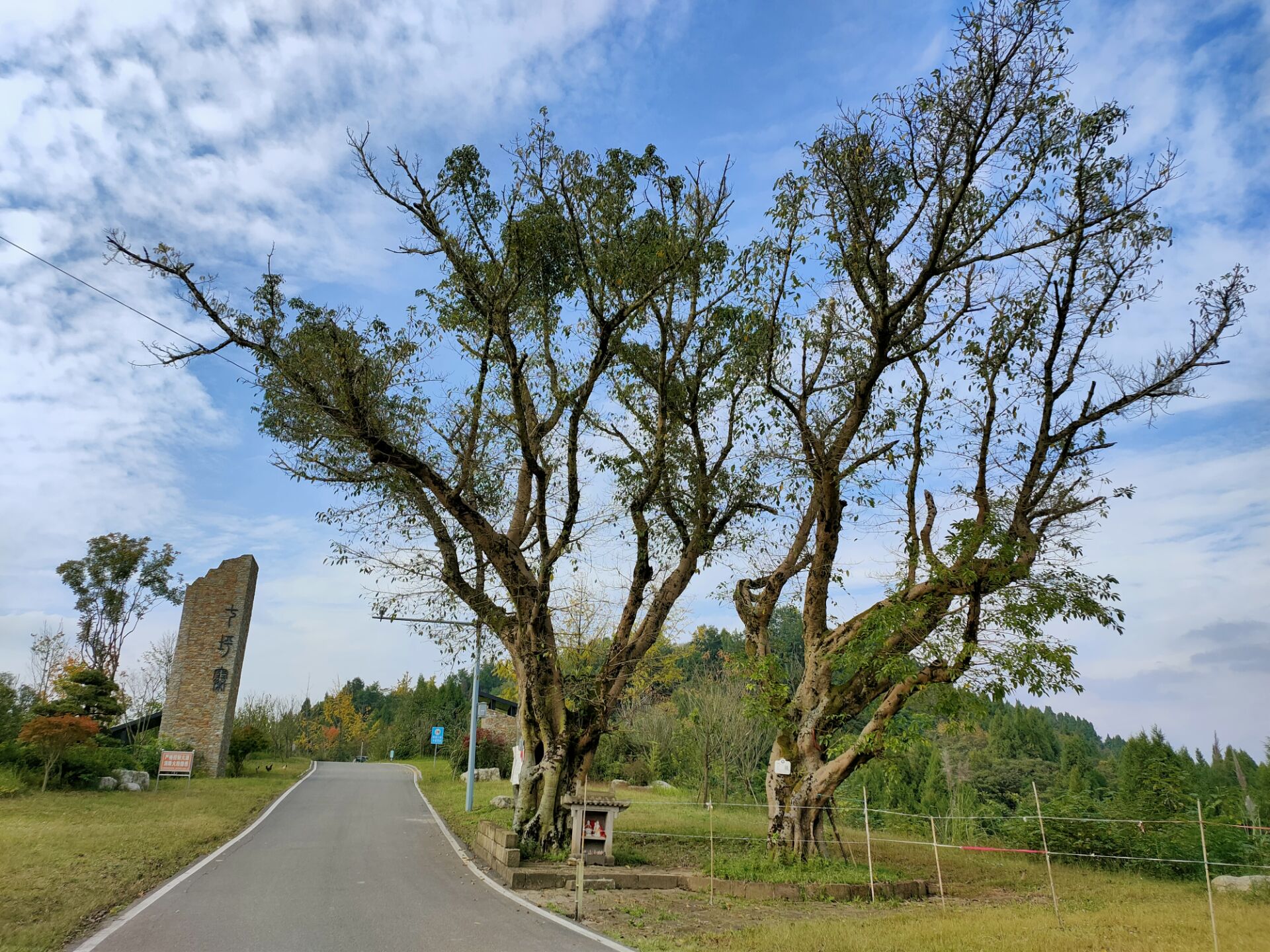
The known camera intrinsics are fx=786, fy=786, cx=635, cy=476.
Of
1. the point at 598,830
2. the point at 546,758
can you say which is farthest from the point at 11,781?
the point at 598,830

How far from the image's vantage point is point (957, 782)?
1281 inches

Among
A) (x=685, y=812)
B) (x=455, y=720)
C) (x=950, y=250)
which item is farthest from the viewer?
(x=455, y=720)

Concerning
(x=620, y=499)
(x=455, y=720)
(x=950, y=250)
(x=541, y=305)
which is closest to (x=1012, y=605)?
(x=950, y=250)

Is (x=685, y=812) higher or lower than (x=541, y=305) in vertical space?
lower

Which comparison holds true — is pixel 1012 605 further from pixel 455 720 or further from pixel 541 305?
pixel 455 720

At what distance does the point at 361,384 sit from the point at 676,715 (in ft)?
78.3

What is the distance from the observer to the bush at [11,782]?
17.5m

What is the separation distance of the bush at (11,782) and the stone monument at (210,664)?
8455 mm

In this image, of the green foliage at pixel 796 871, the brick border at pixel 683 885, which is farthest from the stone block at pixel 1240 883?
the green foliage at pixel 796 871

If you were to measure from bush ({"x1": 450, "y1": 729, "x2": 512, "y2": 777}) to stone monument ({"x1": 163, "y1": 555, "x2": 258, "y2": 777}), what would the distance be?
30.1 feet

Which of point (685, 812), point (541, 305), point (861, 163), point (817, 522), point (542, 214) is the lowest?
point (685, 812)

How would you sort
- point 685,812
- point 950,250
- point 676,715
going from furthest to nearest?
point 676,715 → point 685,812 → point 950,250

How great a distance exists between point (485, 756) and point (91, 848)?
24635 millimetres

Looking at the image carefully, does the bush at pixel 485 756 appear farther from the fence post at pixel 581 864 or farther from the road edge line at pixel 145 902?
the fence post at pixel 581 864
